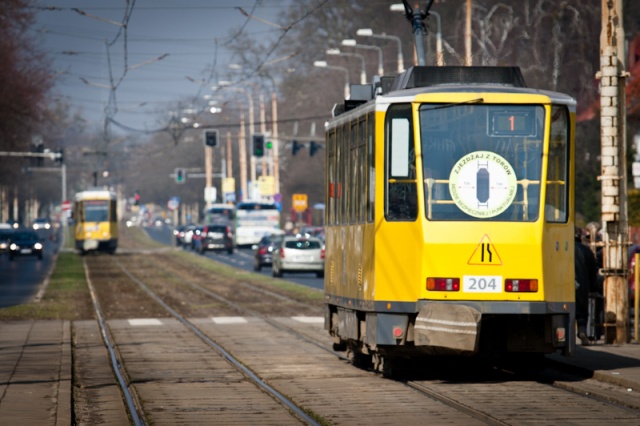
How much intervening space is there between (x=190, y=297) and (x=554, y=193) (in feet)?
79.3

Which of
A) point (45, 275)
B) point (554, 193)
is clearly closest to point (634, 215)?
point (45, 275)

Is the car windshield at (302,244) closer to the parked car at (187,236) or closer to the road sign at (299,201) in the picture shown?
the road sign at (299,201)

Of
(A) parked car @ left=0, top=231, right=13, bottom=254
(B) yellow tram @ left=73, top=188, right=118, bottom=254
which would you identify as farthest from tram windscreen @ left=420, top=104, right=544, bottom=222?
(A) parked car @ left=0, top=231, right=13, bottom=254

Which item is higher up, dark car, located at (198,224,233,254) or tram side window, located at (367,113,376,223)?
tram side window, located at (367,113,376,223)

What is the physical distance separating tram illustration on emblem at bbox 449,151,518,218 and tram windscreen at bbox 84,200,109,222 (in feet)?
210

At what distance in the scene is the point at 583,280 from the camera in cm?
1948

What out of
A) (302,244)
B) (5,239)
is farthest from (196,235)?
(302,244)

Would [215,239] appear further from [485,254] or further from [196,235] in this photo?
[485,254]

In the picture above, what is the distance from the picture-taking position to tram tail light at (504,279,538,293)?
50.3ft

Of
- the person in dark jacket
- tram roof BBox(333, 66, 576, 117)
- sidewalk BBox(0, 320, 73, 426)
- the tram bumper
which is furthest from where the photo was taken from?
the person in dark jacket

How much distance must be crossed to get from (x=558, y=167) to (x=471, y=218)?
1.15 meters

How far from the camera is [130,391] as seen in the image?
1570 centimetres

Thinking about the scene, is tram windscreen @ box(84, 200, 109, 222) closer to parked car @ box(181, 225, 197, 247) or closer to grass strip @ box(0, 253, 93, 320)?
parked car @ box(181, 225, 197, 247)

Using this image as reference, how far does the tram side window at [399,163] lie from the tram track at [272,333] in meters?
1.95
